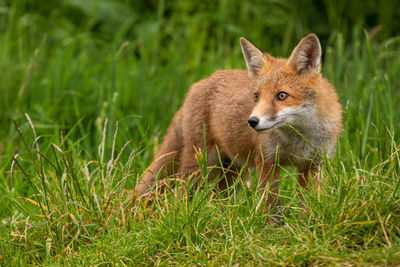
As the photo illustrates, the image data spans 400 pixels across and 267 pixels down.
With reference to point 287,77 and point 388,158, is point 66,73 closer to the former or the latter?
point 287,77

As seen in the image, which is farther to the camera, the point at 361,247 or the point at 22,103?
the point at 22,103

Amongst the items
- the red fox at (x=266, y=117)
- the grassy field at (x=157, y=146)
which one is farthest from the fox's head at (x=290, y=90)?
the grassy field at (x=157, y=146)

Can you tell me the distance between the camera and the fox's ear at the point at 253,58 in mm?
4324

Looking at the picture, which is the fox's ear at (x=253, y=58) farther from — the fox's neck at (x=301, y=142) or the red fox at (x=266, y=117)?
the fox's neck at (x=301, y=142)

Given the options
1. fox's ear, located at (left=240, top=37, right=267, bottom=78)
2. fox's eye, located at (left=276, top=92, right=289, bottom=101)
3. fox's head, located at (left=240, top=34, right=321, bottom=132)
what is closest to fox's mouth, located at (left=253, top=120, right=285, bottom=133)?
fox's head, located at (left=240, top=34, right=321, bottom=132)

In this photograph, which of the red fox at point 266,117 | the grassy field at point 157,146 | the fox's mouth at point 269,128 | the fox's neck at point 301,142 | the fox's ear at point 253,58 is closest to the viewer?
the grassy field at point 157,146

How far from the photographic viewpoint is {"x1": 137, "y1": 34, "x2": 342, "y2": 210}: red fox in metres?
3.93

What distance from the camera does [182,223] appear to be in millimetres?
3307

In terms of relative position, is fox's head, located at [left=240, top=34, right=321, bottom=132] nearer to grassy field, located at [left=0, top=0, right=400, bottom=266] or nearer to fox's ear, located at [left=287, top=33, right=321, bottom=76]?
fox's ear, located at [left=287, top=33, right=321, bottom=76]

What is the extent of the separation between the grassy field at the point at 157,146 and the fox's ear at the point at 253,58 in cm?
88

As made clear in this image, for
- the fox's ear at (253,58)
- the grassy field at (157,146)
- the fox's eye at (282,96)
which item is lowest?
the grassy field at (157,146)

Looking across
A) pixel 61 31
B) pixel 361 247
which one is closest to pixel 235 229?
pixel 361 247

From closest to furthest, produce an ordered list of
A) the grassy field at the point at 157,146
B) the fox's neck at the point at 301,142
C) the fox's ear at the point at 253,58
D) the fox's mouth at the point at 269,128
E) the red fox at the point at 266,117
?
the grassy field at the point at 157,146
the fox's mouth at the point at 269,128
the red fox at the point at 266,117
the fox's neck at the point at 301,142
the fox's ear at the point at 253,58

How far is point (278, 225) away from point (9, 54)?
464cm
